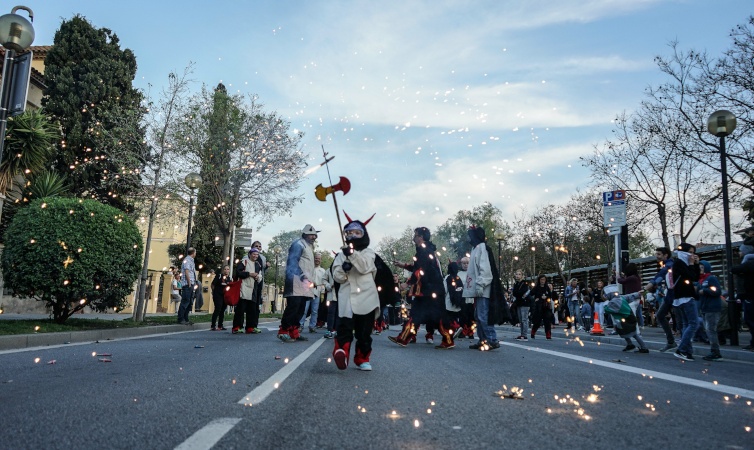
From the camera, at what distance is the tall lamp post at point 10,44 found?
9.11 m

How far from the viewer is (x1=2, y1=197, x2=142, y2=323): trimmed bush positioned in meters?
12.0

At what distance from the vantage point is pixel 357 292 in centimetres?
699

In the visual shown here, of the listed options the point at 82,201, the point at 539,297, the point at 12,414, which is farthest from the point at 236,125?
the point at 12,414

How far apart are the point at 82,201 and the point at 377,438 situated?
1177 centimetres

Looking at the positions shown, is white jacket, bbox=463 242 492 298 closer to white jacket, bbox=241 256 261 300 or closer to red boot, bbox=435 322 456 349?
red boot, bbox=435 322 456 349

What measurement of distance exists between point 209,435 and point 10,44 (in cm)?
859

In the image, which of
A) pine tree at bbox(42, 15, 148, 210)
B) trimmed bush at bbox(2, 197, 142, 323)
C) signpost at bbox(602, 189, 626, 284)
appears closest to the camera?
trimmed bush at bbox(2, 197, 142, 323)

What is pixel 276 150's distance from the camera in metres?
31.5

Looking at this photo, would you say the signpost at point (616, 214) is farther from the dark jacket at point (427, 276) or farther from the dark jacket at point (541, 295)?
the dark jacket at point (427, 276)

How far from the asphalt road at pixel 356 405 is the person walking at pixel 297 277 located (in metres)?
3.69

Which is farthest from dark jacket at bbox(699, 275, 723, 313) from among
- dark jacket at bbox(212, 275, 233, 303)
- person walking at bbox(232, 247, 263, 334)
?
dark jacket at bbox(212, 275, 233, 303)

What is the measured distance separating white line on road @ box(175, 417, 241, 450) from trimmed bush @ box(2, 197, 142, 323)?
9.98 meters

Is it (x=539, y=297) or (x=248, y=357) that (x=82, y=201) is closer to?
(x=248, y=357)

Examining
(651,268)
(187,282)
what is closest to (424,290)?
(187,282)
